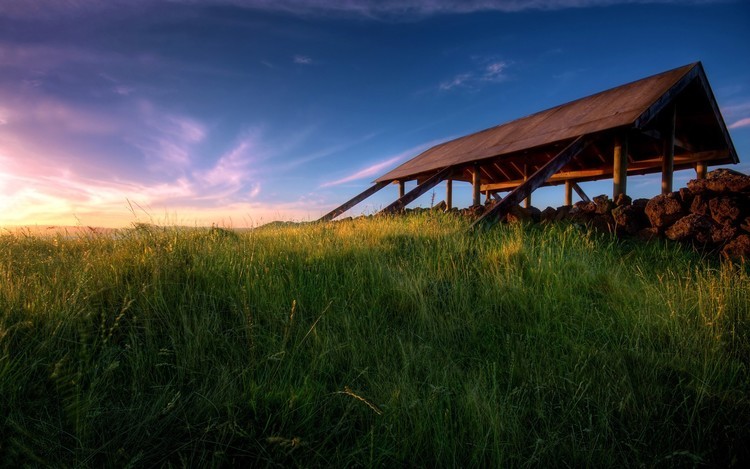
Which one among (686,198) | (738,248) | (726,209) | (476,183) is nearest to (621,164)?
(686,198)

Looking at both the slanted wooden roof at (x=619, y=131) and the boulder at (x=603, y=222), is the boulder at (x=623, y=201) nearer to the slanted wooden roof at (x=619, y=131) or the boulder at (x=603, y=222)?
the boulder at (x=603, y=222)

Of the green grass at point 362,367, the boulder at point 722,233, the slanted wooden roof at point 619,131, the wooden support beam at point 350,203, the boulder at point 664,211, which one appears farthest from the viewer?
the wooden support beam at point 350,203

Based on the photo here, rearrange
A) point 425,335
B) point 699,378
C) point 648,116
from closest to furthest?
1. point 699,378
2. point 425,335
3. point 648,116

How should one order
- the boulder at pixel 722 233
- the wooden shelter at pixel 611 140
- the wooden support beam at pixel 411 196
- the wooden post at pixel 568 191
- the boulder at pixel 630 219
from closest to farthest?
the boulder at pixel 722 233
the boulder at pixel 630 219
the wooden shelter at pixel 611 140
the wooden support beam at pixel 411 196
the wooden post at pixel 568 191

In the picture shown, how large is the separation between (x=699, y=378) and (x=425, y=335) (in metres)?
1.69

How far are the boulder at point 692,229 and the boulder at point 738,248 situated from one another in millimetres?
252

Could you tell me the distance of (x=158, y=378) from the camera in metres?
1.92

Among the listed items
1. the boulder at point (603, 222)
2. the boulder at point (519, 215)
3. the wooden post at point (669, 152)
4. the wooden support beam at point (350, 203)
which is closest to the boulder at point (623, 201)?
the boulder at point (603, 222)

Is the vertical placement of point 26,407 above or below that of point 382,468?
above

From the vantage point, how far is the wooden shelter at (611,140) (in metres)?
6.36

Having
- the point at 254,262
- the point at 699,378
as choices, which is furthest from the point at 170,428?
Result: the point at 699,378

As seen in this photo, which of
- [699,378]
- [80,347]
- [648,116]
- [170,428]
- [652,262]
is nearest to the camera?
[170,428]

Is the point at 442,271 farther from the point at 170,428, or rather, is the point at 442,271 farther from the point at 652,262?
the point at 652,262

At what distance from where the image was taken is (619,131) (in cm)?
670
